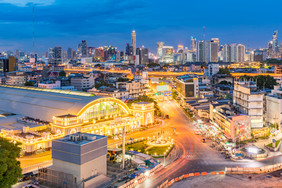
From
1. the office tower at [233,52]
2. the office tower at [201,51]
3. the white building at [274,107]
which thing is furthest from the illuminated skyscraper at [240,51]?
the white building at [274,107]

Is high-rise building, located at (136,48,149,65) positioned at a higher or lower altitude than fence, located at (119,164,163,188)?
higher

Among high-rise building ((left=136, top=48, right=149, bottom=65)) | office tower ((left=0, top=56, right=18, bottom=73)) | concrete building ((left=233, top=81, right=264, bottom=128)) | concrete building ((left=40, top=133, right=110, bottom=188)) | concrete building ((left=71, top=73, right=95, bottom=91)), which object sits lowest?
concrete building ((left=40, top=133, right=110, bottom=188))

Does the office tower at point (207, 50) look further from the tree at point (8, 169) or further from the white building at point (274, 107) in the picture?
the tree at point (8, 169)

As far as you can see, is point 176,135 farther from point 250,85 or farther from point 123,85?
point 123,85

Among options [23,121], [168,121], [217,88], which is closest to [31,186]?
[23,121]

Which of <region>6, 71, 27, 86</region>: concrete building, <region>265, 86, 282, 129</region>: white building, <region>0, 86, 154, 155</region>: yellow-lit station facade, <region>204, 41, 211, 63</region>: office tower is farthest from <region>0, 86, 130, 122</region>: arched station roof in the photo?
<region>204, 41, 211, 63</region>: office tower

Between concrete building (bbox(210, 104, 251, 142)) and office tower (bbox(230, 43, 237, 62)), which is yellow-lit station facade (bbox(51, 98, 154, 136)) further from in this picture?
office tower (bbox(230, 43, 237, 62))

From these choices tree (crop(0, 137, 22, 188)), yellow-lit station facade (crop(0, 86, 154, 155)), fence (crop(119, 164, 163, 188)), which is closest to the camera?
tree (crop(0, 137, 22, 188))
